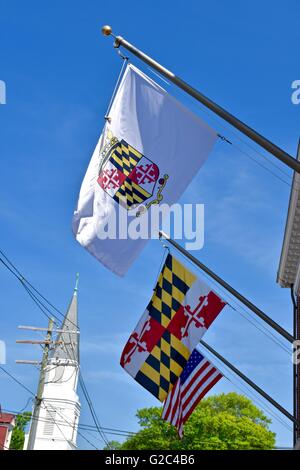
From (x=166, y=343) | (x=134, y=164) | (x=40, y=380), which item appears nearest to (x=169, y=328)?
(x=166, y=343)

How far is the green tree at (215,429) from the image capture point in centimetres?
5666

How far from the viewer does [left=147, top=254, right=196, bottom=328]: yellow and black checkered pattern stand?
1248cm

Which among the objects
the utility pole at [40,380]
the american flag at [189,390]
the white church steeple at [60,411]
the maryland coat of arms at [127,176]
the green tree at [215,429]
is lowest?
the american flag at [189,390]

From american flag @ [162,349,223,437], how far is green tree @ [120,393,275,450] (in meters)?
43.8

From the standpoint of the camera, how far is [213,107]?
8.59 meters

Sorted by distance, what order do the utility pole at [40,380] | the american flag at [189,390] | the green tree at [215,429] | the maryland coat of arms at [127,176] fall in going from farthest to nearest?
1. the green tree at [215,429]
2. the utility pole at [40,380]
3. the american flag at [189,390]
4. the maryland coat of arms at [127,176]

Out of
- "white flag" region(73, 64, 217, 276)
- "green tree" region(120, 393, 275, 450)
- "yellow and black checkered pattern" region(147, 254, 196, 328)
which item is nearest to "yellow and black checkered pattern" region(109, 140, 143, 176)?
"white flag" region(73, 64, 217, 276)

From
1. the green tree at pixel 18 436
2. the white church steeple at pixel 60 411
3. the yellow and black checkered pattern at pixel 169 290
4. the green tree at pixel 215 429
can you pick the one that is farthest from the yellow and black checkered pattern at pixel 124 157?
the green tree at pixel 18 436

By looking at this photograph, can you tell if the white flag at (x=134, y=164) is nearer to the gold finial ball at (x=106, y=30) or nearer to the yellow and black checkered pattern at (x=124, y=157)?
the yellow and black checkered pattern at (x=124, y=157)

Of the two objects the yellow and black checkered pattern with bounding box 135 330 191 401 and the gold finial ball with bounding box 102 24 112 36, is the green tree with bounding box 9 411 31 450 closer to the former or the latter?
the yellow and black checkered pattern with bounding box 135 330 191 401

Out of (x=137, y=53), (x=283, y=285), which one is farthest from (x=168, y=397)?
(x=283, y=285)

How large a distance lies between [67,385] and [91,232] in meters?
67.5

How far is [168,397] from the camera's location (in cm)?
1345
